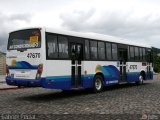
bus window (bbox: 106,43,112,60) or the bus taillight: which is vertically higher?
bus window (bbox: 106,43,112,60)

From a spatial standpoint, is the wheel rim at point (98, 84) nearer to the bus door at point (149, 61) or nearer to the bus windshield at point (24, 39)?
the bus windshield at point (24, 39)

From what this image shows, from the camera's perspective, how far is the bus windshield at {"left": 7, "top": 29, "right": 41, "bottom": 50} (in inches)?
558

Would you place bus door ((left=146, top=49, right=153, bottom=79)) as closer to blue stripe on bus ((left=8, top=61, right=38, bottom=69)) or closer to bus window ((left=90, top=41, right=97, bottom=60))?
bus window ((left=90, top=41, right=97, bottom=60))

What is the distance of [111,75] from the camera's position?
62.9 feet

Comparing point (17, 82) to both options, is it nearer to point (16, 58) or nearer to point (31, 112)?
point (16, 58)

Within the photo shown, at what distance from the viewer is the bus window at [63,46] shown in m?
14.9

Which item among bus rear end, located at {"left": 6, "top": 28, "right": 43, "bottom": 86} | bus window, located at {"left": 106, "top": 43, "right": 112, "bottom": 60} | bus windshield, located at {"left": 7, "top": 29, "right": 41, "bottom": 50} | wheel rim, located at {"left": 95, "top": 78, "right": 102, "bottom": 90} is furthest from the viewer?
bus window, located at {"left": 106, "top": 43, "right": 112, "bottom": 60}

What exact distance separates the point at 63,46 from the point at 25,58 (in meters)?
1.83

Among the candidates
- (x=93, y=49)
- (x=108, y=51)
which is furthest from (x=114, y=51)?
(x=93, y=49)

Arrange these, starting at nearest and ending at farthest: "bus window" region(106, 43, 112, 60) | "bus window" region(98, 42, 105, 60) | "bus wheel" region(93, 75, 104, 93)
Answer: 1. "bus wheel" region(93, 75, 104, 93)
2. "bus window" region(98, 42, 105, 60)
3. "bus window" region(106, 43, 112, 60)

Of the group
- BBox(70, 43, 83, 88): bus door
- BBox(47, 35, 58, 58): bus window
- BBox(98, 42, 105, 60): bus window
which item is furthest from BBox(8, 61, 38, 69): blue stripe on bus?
BBox(98, 42, 105, 60): bus window

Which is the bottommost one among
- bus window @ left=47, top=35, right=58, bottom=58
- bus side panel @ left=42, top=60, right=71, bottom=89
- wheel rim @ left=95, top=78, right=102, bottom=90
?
wheel rim @ left=95, top=78, right=102, bottom=90

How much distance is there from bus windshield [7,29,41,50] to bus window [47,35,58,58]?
46 cm

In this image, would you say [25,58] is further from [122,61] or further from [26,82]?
[122,61]
